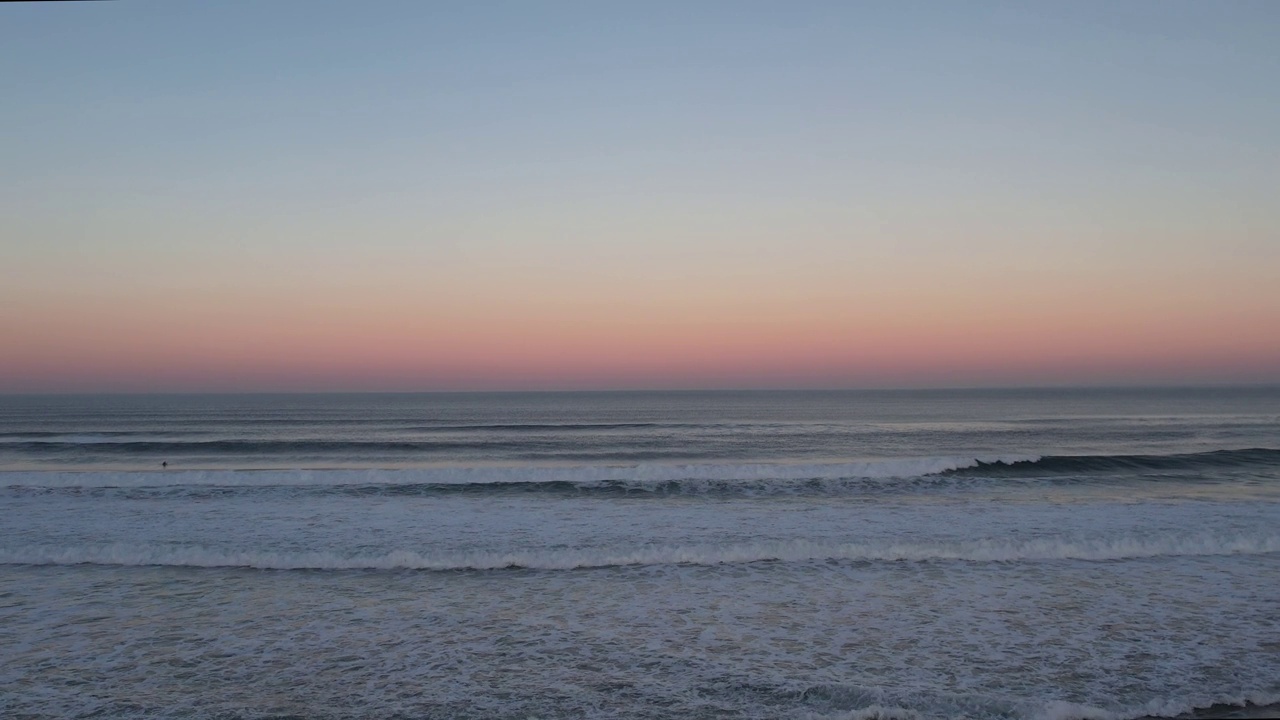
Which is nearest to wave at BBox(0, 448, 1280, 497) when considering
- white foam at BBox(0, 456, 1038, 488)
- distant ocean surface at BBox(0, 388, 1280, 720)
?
white foam at BBox(0, 456, 1038, 488)

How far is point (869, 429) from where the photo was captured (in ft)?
150

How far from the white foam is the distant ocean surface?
6.0 inches

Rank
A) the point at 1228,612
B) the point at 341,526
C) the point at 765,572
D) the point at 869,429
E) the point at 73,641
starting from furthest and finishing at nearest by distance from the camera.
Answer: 1. the point at 869,429
2. the point at 341,526
3. the point at 765,572
4. the point at 1228,612
5. the point at 73,641

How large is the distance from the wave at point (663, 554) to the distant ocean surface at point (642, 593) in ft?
0.21

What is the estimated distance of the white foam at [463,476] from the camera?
2203 centimetres

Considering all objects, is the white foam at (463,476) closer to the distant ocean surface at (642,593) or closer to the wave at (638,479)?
the wave at (638,479)

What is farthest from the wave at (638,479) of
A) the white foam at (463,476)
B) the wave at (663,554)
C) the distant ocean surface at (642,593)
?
the wave at (663,554)

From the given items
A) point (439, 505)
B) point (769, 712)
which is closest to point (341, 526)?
point (439, 505)

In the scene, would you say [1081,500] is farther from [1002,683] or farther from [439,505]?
[439,505]

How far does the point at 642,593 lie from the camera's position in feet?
35.7

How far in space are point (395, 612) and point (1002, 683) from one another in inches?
295

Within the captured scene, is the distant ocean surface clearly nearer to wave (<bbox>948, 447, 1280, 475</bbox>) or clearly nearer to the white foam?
the white foam

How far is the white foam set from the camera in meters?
22.0

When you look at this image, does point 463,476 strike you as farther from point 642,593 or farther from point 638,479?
point 642,593
